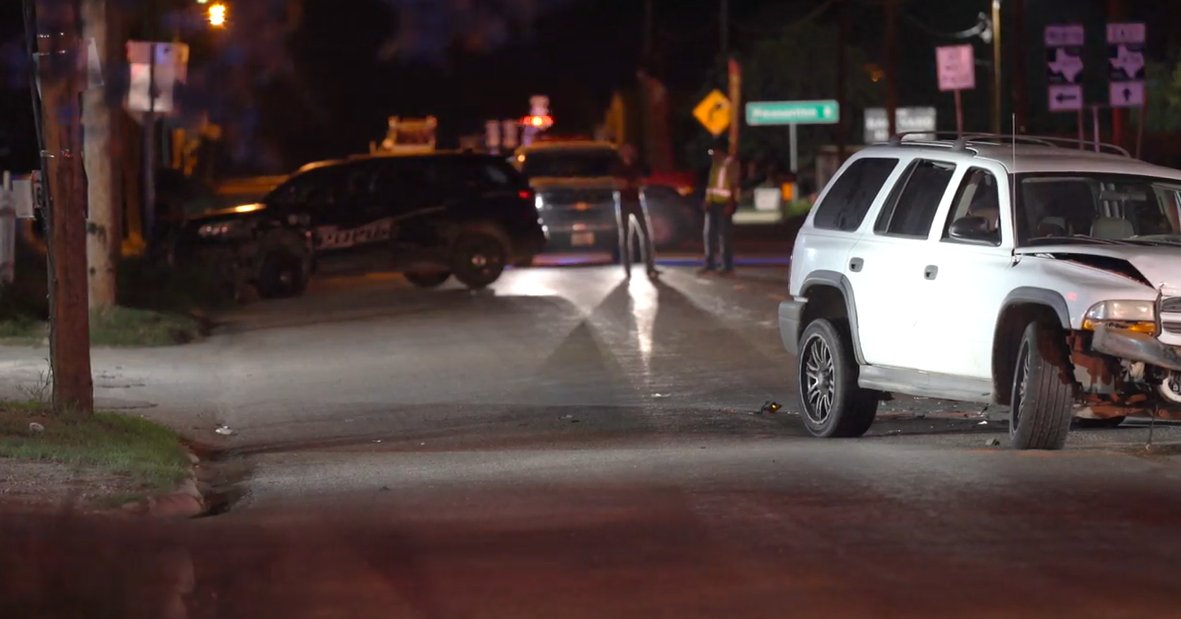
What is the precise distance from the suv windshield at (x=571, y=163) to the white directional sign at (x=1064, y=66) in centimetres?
719

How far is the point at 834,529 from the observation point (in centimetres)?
828

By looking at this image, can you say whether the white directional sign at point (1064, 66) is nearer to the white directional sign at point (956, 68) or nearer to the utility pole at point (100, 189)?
the white directional sign at point (956, 68)

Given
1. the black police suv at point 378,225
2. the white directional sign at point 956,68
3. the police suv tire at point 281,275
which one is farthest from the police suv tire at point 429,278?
the white directional sign at point 956,68

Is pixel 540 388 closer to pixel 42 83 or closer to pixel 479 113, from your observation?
pixel 42 83

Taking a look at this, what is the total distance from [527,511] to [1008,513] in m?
2.32

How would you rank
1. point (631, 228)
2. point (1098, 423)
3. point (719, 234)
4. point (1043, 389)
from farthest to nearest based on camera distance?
point (719, 234), point (631, 228), point (1098, 423), point (1043, 389)

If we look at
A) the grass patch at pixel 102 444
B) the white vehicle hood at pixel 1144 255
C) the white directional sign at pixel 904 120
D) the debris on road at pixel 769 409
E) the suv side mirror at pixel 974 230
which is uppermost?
the white directional sign at pixel 904 120

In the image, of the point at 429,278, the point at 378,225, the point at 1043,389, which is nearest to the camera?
the point at 1043,389

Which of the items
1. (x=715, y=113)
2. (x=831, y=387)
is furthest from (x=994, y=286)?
(x=715, y=113)

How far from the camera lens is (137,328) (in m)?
19.3

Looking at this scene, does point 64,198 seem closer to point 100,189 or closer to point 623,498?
point 623,498

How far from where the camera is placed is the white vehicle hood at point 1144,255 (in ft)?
32.8

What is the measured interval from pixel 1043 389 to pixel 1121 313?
645mm

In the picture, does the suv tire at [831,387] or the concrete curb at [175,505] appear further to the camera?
the suv tire at [831,387]
